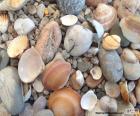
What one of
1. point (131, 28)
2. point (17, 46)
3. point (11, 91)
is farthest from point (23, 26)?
point (131, 28)

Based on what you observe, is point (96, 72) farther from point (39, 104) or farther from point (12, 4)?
point (12, 4)

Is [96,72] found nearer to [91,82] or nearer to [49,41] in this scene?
[91,82]

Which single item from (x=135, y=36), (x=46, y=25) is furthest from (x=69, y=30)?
(x=135, y=36)

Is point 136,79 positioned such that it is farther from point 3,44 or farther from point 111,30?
point 3,44

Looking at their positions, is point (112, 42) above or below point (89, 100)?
above

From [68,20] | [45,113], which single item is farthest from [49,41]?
[45,113]

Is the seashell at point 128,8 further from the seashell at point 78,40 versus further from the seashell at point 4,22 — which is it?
the seashell at point 4,22
